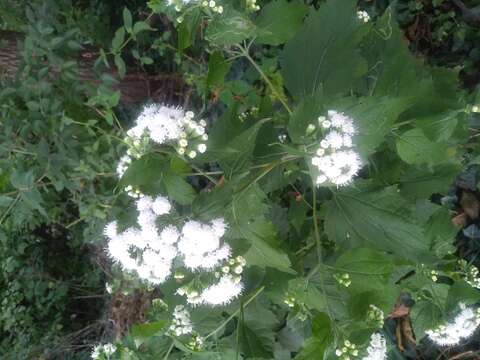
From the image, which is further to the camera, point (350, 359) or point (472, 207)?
point (472, 207)

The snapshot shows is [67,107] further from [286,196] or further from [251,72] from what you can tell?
[286,196]

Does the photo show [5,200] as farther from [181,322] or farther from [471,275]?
[471,275]

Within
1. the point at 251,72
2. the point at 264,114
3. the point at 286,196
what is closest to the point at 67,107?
the point at 251,72

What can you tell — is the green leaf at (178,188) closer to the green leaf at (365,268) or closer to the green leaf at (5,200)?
the green leaf at (365,268)

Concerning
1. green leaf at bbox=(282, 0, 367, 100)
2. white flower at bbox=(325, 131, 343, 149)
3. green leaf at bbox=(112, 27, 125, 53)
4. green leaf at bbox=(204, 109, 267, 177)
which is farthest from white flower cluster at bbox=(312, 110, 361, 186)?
green leaf at bbox=(112, 27, 125, 53)

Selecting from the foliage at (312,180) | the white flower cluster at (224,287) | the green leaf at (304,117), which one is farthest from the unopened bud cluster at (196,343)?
the green leaf at (304,117)

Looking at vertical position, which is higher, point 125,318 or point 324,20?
point 324,20
